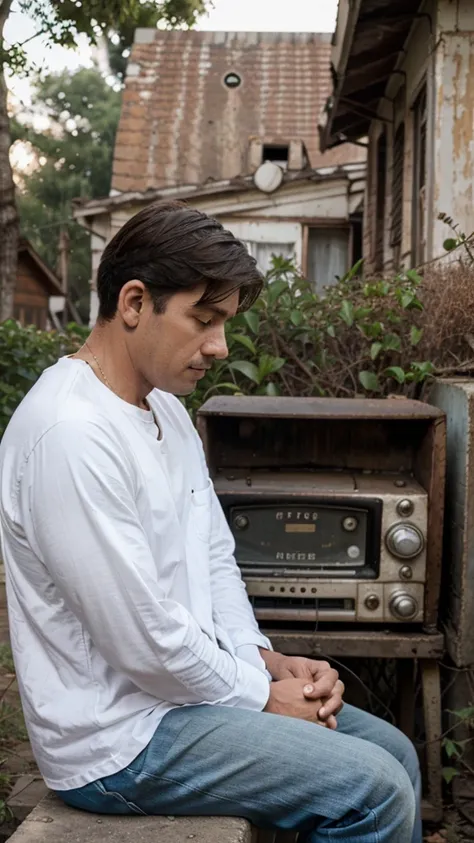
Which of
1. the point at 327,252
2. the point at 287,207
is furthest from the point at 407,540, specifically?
the point at 327,252

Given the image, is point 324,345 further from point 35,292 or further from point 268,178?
point 35,292

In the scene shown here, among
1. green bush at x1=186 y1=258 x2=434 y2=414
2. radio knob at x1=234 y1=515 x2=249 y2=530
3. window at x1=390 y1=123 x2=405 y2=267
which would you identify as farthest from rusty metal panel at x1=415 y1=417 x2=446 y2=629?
window at x1=390 y1=123 x2=405 y2=267

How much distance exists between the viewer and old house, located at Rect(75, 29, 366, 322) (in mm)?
14391

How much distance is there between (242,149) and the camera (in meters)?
17.7

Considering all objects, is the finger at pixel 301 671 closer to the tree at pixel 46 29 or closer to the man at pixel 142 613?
the man at pixel 142 613

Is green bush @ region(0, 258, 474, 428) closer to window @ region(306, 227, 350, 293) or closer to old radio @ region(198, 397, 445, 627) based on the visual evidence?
old radio @ region(198, 397, 445, 627)

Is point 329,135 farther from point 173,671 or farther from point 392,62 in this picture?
point 173,671

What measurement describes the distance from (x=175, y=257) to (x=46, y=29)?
26.2 feet

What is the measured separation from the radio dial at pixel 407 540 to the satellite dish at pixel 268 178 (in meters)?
11.2

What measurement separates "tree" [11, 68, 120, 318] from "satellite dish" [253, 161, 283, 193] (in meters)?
23.6

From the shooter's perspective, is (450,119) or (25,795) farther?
(450,119)

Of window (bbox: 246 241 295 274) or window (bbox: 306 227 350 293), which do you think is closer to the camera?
window (bbox: 246 241 295 274)

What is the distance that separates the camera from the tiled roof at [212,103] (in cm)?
1702

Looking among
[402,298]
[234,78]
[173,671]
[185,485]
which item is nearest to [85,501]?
[173,671]
